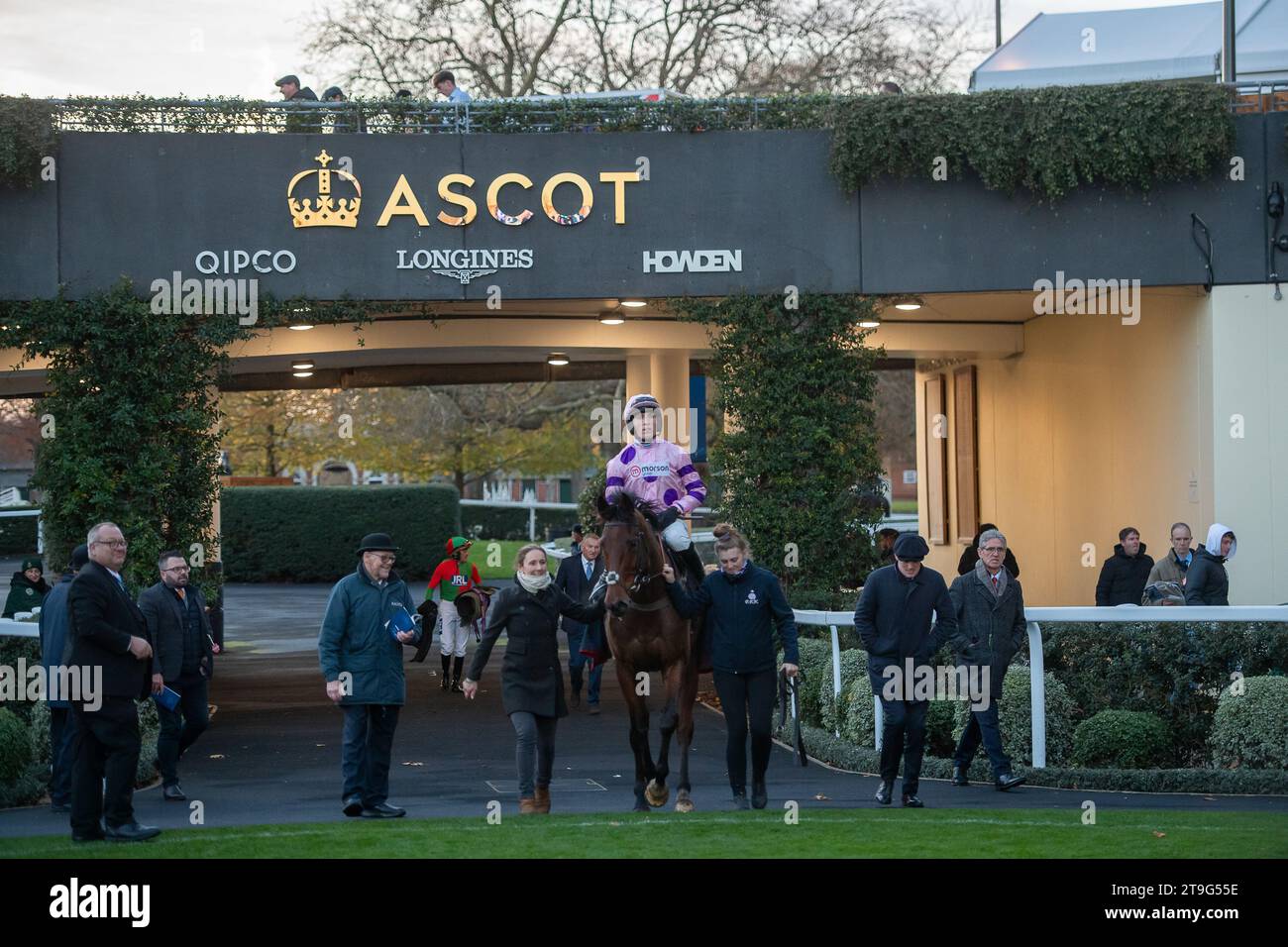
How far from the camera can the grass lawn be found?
26.8 ft

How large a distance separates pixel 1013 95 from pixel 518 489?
172ft

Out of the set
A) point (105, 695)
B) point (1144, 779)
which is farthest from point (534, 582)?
point (1144, 779)

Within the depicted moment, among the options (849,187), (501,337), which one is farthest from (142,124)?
(849,187)

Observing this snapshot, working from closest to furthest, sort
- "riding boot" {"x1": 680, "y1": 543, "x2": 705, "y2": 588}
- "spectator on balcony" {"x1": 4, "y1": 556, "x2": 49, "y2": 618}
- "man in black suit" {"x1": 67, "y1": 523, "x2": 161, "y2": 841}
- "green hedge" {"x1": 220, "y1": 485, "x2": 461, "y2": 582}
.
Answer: "man in black suit" {"x1": 67, "y1": 523, "x2": 161, "y2": 841}, "riding boot" {"x1": 680, "y1": 543, "x2": 705, "y2": 588}, "spectator on balcony" {"x1": 4, "y1": 556, "x2": 49, "y2": 618}, "green hedge" {"x1": 220, "y1": 485, "x2": 461, "y2": 582}

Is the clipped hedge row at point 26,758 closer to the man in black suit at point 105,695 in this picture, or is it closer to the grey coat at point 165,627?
the grey coat at point 165,627

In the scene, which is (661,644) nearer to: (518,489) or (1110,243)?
(1110,243)

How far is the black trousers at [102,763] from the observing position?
898 centimetres

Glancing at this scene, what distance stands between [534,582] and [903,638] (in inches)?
96.7

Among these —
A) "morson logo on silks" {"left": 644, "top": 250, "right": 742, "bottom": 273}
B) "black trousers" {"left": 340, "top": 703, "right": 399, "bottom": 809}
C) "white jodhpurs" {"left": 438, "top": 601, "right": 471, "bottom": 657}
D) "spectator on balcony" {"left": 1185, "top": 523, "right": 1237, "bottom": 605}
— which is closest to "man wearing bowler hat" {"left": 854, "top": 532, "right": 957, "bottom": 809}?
"black trousers" {"left": 340, "top": 703, "right": 399, "bottom": 809}

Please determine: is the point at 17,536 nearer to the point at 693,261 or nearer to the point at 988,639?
the point at 693,261

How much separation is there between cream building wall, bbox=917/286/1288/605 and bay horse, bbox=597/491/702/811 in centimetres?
860

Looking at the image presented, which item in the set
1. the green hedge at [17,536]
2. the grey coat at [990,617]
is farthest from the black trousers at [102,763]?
the green hedge at [17,536]

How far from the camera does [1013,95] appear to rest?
56.0 feet

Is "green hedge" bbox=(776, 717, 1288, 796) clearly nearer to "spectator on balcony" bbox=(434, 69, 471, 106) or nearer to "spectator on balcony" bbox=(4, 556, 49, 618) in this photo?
"spectator on balcony" bbox=(4, 556, 49, 618)
